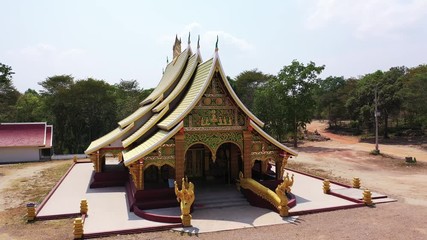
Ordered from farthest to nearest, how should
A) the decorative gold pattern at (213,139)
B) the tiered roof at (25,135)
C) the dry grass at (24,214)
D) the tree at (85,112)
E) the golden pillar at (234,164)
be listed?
the tree at (85,112), the tiered roof at (25,135), the golden pillar at (234,164), the decorative gold pattern at (213,139), the dry grass at (24,214)

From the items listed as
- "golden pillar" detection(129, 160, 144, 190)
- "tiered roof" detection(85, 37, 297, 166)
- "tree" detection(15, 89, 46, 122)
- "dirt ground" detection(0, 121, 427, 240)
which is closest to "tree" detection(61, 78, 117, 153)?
"tree" detection(15, 89, 46, 122)

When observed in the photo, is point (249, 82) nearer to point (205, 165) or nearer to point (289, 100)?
point (289, 100)

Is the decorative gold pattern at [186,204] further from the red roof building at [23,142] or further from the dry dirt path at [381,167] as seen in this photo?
the red roof building at [23,142]

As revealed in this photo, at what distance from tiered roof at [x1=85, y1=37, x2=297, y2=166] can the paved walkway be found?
6.99ft

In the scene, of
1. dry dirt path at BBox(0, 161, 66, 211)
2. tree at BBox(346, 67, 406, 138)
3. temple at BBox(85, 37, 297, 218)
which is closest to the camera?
temple at BBox(85, 37, 297, 218)

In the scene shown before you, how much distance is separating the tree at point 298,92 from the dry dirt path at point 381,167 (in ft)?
12.3


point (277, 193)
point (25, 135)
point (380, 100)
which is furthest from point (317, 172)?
point (25, 135)

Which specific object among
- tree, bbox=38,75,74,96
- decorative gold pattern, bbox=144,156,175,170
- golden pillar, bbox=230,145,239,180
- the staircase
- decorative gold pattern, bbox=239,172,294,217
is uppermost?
tree, bbox=38,75,74,96

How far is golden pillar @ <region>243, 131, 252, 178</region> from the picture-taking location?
14422mm

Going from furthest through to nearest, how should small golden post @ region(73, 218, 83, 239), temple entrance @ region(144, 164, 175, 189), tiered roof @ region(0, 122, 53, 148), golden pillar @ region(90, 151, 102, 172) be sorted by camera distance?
tiered roof @ region(0, 122, 53, 148), golden pillar @ region(90, 151, 102, 172), temple entrance @ region(144, 164, 175, 189), small golden post @ region(73, 218, 83, 239)

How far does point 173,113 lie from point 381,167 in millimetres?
18332

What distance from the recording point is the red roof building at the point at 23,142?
30156mm

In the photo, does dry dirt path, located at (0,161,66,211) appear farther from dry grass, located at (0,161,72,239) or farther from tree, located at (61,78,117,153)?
tree, located at (61,78,117,153)

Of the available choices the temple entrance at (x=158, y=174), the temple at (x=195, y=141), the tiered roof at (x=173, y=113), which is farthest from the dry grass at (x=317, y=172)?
the temple entrance at (x=158, y=174)
